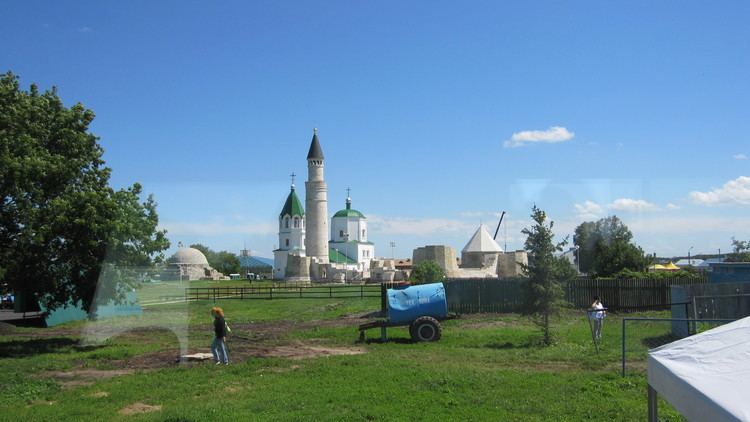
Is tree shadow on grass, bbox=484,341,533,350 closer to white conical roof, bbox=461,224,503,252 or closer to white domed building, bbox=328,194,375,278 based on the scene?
white conical roof, bbox=461,224,503,252

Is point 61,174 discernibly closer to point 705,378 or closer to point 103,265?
point 103,265

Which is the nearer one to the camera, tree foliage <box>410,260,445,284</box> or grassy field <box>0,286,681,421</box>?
grassy field <box>0,286,681,421</box>

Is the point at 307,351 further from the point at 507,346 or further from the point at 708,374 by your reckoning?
the point at 708,374

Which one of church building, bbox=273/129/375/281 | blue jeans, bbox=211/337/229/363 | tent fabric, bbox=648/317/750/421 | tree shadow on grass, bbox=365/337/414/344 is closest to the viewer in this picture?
tent fabric, bbox=648/317/750/421

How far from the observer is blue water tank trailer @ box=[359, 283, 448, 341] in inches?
781

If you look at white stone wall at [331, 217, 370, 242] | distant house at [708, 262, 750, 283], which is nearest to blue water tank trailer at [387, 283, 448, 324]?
distant house at [708, 262, 750, 283]

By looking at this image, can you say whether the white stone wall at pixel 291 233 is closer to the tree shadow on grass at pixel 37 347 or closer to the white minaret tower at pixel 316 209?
the white minaret tower at pixel 316 209

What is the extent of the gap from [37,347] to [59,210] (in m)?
4.86

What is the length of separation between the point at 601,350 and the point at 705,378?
1201cm

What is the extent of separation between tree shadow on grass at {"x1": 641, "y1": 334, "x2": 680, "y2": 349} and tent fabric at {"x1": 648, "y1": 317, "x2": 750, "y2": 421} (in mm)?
11743

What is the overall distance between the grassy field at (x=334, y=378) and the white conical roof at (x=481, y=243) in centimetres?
4971

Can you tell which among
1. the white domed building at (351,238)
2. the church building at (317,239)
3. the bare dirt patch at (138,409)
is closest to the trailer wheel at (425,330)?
the bare dirt patch at (138,409)

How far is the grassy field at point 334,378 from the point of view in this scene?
10.6m

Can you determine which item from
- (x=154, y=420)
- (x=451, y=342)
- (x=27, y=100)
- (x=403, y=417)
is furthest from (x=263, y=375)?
(x=27, y=100)
